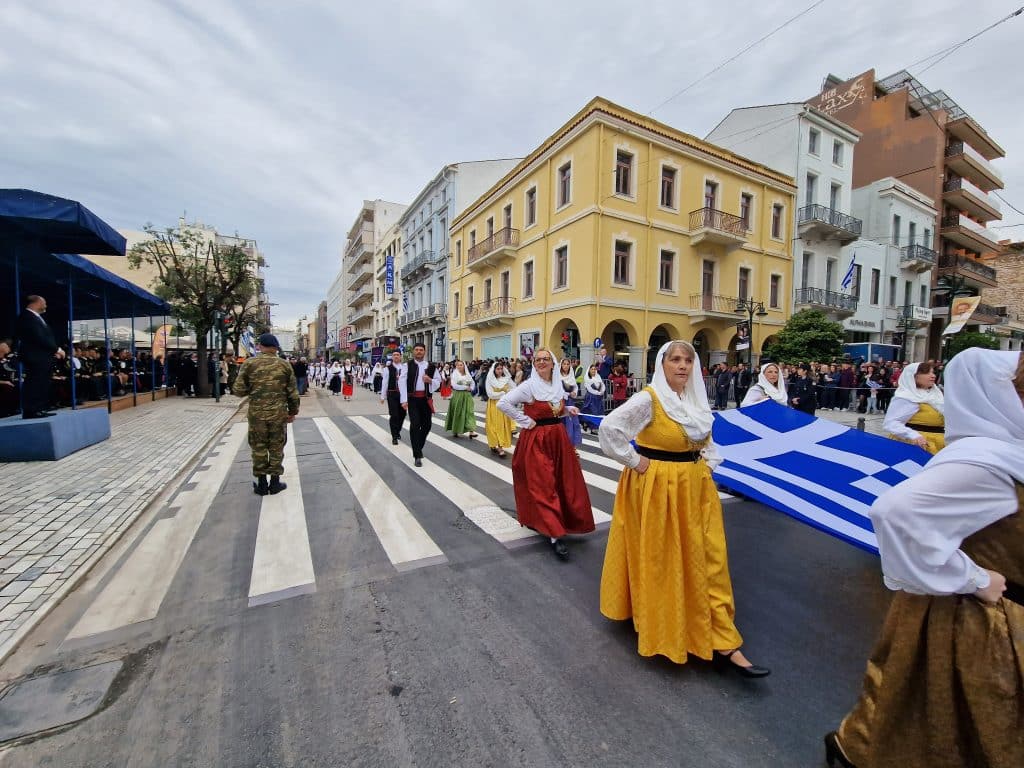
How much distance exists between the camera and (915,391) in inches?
191

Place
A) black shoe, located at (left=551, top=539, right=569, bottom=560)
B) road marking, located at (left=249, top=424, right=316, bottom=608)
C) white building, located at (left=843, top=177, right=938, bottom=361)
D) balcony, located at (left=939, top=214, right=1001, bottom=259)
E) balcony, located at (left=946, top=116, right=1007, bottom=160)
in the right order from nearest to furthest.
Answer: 1. road marking, located at (left=249, top=424, right=316, bottom=608)
2. black shoe, located at (left=551, top=539, right=569, bottom=560)
3. white building, located at (left=843, top=177, right=938, bottom=361)
4. balcony, located at (left=946, top=116, right=1007, bottom=160)
5. balcony, located at (left=939, top=214, right=1001, bottom=259)

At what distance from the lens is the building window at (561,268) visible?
66.8 ft

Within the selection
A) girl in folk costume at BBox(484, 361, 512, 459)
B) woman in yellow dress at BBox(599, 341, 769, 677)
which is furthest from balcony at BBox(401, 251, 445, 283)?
woman in yellow dress at BBox(599, 341, 769, 677)

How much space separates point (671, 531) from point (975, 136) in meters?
47.4

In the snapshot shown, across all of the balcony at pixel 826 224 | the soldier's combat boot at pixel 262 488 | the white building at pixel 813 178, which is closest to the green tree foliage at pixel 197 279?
the soldier's combat boot at pixel 262 488

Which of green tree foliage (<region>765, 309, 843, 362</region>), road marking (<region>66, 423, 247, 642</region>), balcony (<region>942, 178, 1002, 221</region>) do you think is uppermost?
balcony (<region>942, 178, 1002, 221</region>)

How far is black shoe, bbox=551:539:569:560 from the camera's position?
156 inches

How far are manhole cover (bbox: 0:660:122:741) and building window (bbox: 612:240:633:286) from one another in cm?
1935

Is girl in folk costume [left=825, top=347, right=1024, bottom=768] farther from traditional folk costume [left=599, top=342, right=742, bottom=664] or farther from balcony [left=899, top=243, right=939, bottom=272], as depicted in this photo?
balcony [left=899, top=243, right=939, bottom=272]

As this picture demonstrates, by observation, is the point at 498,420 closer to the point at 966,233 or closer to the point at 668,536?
the point at 668,536

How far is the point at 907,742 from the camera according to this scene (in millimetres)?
1603

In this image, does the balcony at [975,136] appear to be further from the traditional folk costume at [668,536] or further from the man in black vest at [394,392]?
the traditional folk costume at [668,536]

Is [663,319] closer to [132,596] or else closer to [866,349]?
[866,349]

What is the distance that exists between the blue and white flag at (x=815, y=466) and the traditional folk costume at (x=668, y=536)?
4.48 feet
